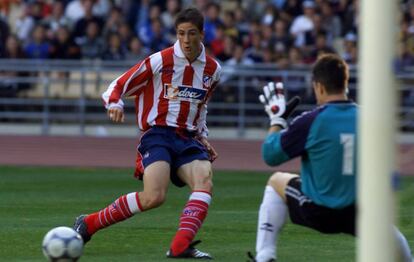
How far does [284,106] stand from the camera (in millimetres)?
8266

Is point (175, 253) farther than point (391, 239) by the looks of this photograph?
Yes

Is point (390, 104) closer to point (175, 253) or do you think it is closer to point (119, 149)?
point (175, 253)

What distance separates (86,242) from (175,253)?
0.95 m

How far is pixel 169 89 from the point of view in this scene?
10.3 m

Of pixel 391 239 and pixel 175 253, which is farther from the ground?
pixel 391 239

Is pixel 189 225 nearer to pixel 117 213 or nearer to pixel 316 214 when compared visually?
pixel 117 213

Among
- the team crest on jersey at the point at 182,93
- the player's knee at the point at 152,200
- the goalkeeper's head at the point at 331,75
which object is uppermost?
the goalkeeper's head at the point at 331,75

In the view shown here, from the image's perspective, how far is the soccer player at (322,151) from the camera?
8.07 m

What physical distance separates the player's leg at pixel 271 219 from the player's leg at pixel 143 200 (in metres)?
1.50

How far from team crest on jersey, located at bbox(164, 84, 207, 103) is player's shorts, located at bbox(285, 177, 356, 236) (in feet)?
6.76

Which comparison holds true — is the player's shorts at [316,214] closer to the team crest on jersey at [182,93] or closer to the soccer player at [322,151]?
the soccer player at [322,151]

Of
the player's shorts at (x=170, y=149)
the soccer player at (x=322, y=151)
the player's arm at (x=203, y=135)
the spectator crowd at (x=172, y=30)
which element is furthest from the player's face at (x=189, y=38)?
the spectator crowd at (x=172, y=30)

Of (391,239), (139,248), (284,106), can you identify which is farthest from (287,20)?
(391,239)

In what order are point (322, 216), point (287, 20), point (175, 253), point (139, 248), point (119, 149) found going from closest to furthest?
point (322, 216)
point (175, 253)
point (139, 248)
point (119, 149)
point (287, 20)
